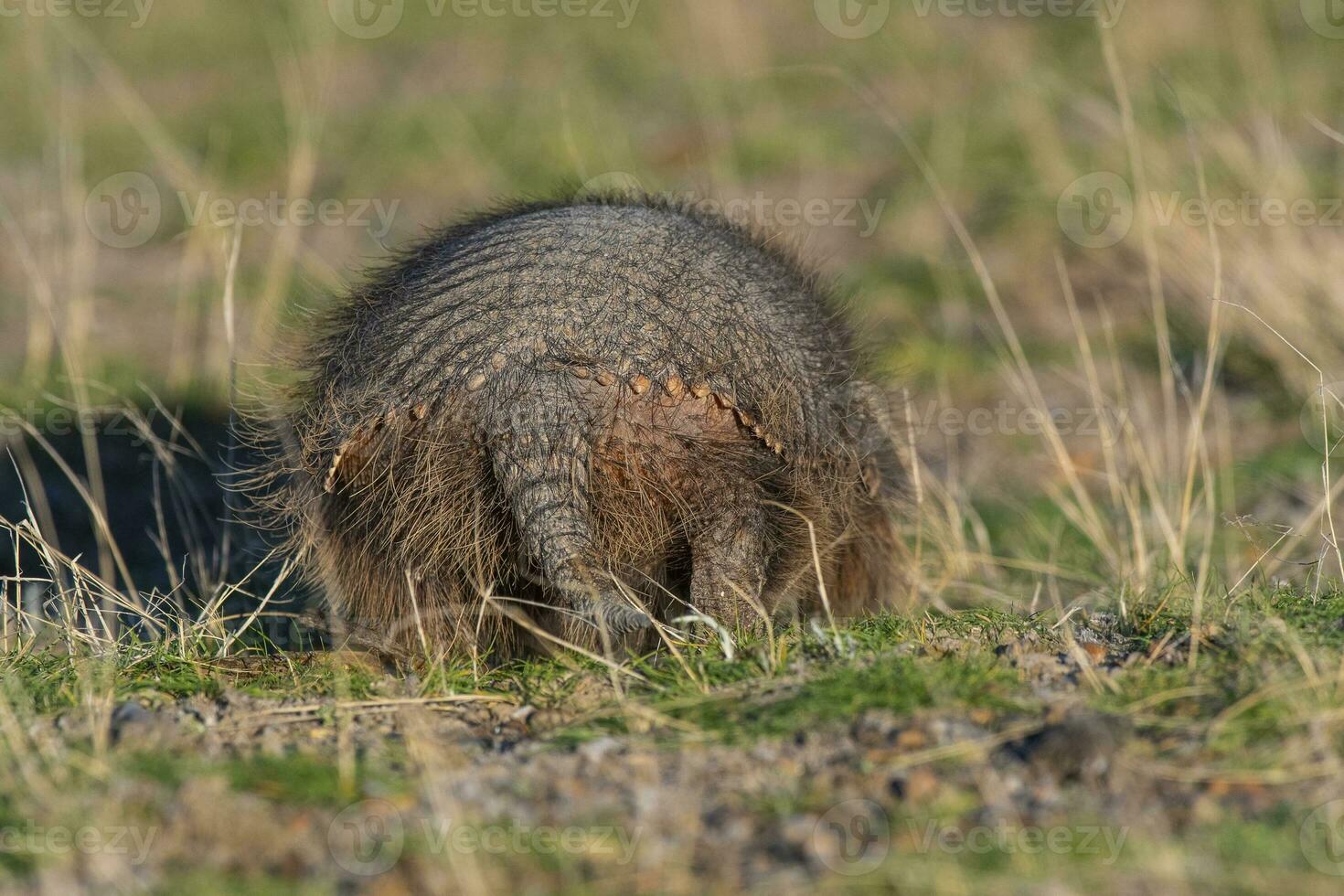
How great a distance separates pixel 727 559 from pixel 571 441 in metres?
0.48

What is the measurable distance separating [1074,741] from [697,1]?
907cm

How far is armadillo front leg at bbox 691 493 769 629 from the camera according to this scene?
3082 mm

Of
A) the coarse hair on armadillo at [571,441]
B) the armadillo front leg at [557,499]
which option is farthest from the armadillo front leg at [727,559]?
the armadillo front leg at [557,499]

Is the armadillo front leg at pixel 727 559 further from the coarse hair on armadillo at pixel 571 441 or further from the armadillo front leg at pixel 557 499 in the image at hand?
the armadillo front leg at pixel 557 499

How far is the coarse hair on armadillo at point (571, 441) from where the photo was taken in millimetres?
2910

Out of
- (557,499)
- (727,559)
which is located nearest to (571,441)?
(557,499)

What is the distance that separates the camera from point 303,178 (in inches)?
239

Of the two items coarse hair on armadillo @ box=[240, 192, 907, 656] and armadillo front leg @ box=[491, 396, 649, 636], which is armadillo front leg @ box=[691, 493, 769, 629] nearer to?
coarse hair on armadillo @ box=[240, 192, 907, 656]

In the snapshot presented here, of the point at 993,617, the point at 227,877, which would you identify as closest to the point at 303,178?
the point at 993,617

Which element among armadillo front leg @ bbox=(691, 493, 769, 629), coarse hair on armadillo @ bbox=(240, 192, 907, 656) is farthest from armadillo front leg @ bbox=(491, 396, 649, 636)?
armadillo front leg @ bbox=(691, 493, 769, 629)

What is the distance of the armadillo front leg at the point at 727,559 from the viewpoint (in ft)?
10.1

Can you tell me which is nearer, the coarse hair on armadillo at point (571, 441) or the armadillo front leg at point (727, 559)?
the coarse hair on armadillo at point (571, 441)

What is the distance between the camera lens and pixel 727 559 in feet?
10.2

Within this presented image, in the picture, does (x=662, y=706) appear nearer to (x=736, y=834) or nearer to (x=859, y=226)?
(x=736, y=834)
